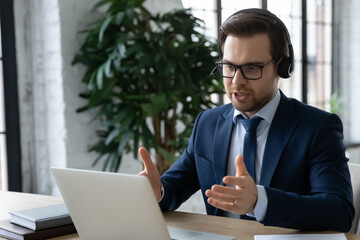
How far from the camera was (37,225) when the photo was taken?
61.6 inches

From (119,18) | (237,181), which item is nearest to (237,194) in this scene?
(237,181)

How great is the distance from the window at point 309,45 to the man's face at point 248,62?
382 cm

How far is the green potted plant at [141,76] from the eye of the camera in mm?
3203

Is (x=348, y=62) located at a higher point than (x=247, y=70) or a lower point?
lower

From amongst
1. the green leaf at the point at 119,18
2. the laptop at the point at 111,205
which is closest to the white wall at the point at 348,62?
the green leaf at the point at 119,18

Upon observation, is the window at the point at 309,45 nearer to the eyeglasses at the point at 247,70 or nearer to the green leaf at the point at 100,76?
the green leaf at the point at 100,76

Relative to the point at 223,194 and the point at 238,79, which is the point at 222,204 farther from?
the point at 238,79

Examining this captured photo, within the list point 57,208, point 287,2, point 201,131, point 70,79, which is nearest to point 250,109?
point 201,131

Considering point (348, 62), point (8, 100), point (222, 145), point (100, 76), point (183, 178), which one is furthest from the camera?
point (348, 62)

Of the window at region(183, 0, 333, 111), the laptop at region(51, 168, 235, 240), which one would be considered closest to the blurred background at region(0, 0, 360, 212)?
the laptop at region(51, 168, 235, 240)

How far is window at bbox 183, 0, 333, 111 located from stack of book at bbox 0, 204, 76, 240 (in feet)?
14.1

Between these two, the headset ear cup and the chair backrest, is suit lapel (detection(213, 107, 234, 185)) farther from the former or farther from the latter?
the chair backrest

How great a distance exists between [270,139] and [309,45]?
15.6 ft

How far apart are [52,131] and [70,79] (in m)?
0.38
